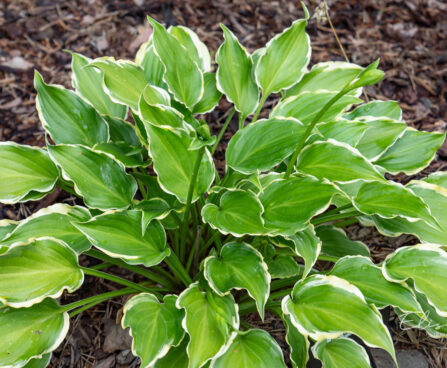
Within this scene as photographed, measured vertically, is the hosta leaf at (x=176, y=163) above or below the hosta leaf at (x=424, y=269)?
above

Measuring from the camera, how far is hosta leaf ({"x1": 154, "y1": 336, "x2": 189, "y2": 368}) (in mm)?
1555

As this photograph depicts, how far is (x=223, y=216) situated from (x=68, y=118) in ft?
2.57

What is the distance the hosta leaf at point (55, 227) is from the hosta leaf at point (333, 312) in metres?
0.77

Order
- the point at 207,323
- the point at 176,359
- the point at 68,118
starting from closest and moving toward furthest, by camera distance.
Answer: the point at 207,323
the point at 176,359
the point at 68,118

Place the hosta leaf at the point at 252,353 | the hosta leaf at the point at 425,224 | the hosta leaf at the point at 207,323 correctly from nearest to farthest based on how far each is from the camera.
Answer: the hosta leaf at the point at 207,323, the hosta leaf at the point at 252,353, the hosta leaf at the point at 425,224

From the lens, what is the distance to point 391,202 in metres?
1.53

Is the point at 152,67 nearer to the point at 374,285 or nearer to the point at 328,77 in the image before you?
the point at 328,77

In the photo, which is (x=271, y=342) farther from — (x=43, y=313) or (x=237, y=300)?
(x=43, y=313)

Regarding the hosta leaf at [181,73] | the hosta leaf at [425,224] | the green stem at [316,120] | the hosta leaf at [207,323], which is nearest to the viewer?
the green stem at [316,120]

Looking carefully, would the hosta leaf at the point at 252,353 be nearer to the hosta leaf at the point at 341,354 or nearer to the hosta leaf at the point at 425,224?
the hosta leaf at the point at 341,354

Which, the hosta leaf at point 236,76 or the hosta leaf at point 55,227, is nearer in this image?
the hosta leaf at point 55,227

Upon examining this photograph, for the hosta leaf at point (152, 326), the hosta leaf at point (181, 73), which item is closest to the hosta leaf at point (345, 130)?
the hosta leaf at point (181, 73)

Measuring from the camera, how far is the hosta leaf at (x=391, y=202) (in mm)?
1455

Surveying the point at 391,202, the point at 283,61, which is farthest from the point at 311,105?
the point at 391,202
